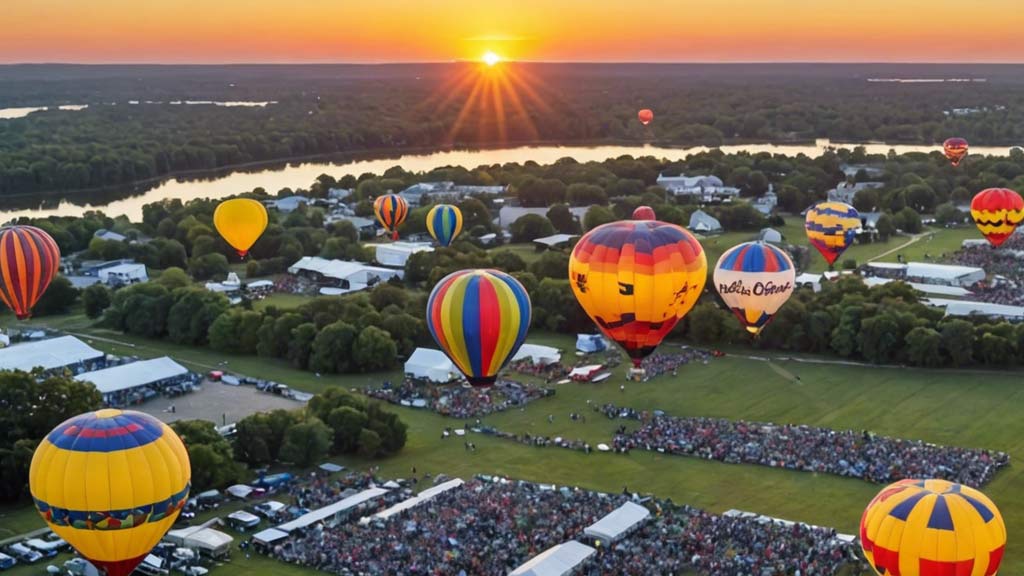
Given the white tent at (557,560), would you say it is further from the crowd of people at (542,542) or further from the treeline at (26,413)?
the treeline at (26,413)

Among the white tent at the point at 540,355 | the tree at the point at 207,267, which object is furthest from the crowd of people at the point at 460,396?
the tree at the point at 207,267

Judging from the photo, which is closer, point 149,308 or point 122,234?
point 149,308

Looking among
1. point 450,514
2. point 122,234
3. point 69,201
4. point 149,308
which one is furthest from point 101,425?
point 69,201

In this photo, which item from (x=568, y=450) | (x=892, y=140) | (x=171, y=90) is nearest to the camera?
(x=568, y=450)

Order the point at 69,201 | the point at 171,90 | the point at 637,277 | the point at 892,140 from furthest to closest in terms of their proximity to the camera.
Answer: the point at 171,90
the point at 892,140
the point at 69,201
the point at 637,277

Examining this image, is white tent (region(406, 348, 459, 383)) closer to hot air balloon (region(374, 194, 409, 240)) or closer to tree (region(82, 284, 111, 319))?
tree (region(82, 284, 111, 319))

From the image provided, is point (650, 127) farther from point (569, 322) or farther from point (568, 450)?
point (568, 450)

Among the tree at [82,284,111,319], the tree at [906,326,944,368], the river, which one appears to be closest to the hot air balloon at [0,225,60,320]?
the tree at [82,284,111,319]
